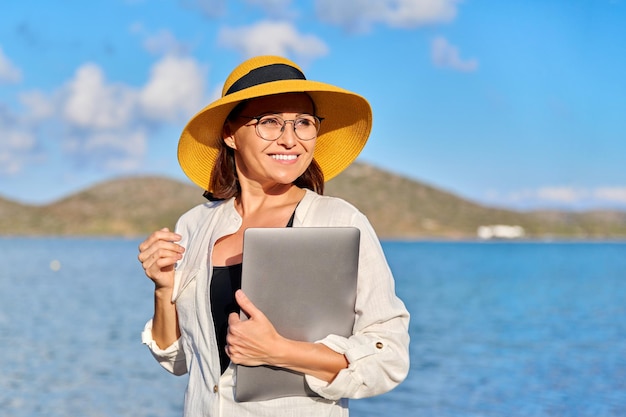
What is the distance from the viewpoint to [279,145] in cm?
254

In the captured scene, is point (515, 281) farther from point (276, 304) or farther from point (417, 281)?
point (276, 304)

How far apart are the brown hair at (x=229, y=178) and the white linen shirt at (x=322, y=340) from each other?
126mm

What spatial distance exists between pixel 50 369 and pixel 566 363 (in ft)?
36.2

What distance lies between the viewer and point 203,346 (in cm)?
249

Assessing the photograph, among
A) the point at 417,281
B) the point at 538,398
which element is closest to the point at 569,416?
the point at 538,398

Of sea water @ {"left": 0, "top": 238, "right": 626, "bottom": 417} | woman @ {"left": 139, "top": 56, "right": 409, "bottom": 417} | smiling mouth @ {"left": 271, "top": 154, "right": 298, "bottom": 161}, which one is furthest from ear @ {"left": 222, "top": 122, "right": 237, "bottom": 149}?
sea water @ {"left": 0, "top": 238, "right": 626, "bottom": 417}

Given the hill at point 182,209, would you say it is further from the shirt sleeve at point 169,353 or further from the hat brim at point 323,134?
the shirt sleeve at point 169,353

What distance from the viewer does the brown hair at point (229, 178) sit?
2768mm

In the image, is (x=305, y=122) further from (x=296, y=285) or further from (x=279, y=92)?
(x=296, y=285)

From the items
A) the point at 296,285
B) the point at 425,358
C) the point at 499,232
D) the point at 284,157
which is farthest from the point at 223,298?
the point at 499,232

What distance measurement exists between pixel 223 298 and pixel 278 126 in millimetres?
535

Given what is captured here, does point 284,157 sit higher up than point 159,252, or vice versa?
point 284,157

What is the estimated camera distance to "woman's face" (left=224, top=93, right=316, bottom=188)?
2543mm

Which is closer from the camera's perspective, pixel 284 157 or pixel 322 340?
pixel 322 340
